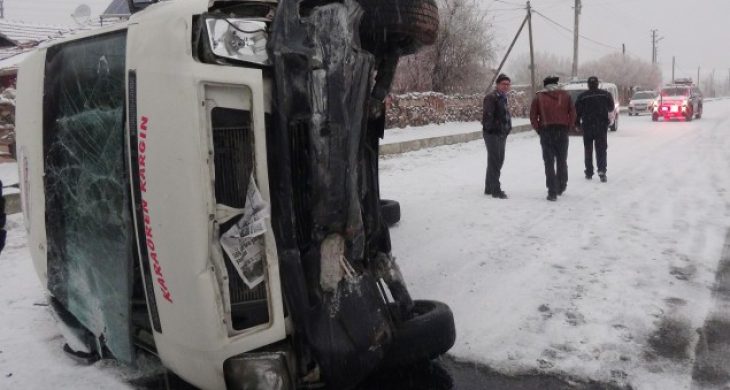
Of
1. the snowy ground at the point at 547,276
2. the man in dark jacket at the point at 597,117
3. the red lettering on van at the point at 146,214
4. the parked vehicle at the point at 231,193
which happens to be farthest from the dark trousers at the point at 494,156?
the red lettering on van at the point at 146,214

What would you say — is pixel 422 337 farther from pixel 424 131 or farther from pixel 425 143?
pixel 424 131

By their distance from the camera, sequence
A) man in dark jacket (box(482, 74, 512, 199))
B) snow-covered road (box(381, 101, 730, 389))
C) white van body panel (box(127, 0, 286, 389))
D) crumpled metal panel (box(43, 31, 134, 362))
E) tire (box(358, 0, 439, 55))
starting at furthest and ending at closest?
man in dark jacket (box(482, 74, 512, 199))
snow-covered road (box(381, 101, 730, 389))
tire (box(358, 0, 439, 55))
crumpled metal panel (box(43, 31, 134, 362))
white van body panel (box(127, 0, 286, 389))

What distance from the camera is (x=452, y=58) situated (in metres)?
27.5

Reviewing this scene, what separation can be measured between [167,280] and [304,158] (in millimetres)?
728

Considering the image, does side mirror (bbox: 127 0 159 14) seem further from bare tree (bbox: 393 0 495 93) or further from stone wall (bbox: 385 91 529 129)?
bare tree (bbox: 393 0 495 93)

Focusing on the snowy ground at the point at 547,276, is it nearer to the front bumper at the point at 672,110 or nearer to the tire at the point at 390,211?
the tire at the point at 390,211

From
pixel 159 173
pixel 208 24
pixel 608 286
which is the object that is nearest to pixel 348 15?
pixel 208 24

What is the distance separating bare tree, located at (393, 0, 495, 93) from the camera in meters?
26.3

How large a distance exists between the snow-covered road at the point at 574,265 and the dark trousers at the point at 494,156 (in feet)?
0.83

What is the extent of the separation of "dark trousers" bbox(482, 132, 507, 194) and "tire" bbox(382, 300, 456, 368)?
5144mm

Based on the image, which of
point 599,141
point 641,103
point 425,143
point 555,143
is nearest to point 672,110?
point 641,103

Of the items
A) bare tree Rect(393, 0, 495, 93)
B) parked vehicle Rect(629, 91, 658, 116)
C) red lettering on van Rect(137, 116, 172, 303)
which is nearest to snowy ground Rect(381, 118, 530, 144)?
bare tree Rect(393, 0, 495, 93)

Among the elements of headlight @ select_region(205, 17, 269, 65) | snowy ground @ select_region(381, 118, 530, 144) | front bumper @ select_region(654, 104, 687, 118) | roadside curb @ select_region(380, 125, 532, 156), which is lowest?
roadside curb @ select_region(380, 125, 532, 156)

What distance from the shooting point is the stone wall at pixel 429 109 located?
1942 centimetres
